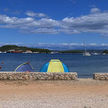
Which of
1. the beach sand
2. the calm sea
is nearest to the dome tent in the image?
the beach sand

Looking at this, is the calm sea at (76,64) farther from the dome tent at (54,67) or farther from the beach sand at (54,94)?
the beach sand at (54,94)

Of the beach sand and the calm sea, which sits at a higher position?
the beach sand

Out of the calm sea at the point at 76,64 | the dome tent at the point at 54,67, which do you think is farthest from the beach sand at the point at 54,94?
the calm sea at the point at 76,64

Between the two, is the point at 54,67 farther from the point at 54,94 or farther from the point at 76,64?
the point at 76,64

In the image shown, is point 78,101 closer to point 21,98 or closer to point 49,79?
point 21,98

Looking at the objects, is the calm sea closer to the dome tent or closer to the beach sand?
the dome tent

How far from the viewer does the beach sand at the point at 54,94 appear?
732cm

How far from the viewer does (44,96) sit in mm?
8805

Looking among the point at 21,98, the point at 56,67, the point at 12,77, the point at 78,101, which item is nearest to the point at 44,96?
the point at 21,98

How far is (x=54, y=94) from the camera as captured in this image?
922 cm

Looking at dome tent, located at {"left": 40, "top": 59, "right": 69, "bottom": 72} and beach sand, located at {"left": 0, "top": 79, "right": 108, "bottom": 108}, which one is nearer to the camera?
beach sand, located at {"left": 0, "top": 79, "right": 108, "bottom": 108}

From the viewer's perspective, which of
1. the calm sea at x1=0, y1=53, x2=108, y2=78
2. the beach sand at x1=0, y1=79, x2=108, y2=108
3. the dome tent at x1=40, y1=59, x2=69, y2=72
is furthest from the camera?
the calm sea at x1=0, y1=53, x2=108, y2=78

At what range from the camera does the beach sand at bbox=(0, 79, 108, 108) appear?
288 inches

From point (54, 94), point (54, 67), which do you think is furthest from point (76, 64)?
point (54, 94)
